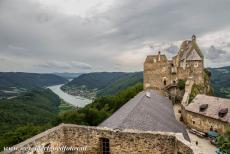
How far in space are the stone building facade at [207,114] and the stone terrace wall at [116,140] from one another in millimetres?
27027

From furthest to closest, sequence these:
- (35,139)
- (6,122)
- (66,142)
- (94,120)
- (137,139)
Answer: (6,122) → (94,120) → (66,142) → (137,139) → (35,139)

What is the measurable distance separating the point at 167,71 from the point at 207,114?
18.1 m

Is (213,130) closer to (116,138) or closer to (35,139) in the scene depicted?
(116,138)

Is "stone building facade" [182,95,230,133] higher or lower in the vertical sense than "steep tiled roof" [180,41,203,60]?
lower

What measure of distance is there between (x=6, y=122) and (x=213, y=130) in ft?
339

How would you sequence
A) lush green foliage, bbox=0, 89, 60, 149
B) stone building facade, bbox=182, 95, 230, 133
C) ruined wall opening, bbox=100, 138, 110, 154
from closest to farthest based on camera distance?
ruined wall opening, bbox=100, 138, 110, 154 → stone building facade, bbox=182, 95, 230, 133 → lush green foliage, bbox=0, 89, 60, 149

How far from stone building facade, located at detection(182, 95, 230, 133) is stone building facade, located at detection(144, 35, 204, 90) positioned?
1086 centimetres

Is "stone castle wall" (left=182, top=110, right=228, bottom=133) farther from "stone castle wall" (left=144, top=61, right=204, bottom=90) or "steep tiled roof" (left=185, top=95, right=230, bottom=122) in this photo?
"stone castle wall" (left=144, top=61, right=204, bottom=90)

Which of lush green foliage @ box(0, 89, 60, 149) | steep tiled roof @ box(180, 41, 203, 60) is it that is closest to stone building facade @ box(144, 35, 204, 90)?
steep tiled roof @ box(180, 41, 203, 60)

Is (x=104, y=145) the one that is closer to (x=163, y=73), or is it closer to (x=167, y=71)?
(x=163, y=73)

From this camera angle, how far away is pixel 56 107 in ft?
584

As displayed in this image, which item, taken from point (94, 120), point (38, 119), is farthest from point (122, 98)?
point (38, 119)

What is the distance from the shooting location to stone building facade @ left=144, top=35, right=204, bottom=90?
2261 inches

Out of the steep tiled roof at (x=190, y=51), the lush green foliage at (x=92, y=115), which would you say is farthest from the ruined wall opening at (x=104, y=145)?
the steep tiled roof at (x=190, y=51)
